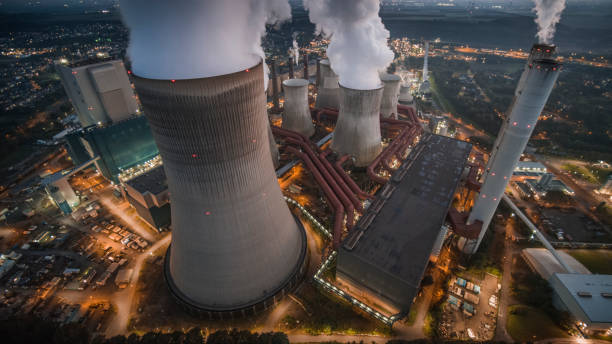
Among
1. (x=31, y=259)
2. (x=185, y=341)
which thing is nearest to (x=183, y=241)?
(x=185, y=341)

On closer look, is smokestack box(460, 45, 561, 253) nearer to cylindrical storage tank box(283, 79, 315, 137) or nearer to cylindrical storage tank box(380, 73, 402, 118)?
A: cylindrical storage tank box(380, 73, 402, 118)

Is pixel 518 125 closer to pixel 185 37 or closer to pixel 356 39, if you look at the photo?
pixel 356 39

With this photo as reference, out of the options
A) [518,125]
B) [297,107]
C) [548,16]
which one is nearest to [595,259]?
[518,125]

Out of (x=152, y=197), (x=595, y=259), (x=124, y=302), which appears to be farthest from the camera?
(x=152, y=197)

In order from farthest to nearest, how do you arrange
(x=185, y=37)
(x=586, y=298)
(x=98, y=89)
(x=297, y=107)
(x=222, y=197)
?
(x=297, y=107)
(x=98, y=89)
(x=586, y=298)
(x=222, y=197)
(x=185, y=37)

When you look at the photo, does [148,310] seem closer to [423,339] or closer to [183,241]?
[183,241]

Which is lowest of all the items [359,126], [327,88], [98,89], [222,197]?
[359,126]

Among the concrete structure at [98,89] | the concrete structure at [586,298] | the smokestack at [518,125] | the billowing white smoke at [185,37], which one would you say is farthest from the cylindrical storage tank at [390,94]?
the concrete structure at [98,89]
